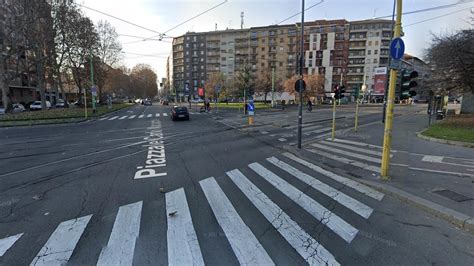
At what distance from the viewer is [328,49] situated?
7631 cm

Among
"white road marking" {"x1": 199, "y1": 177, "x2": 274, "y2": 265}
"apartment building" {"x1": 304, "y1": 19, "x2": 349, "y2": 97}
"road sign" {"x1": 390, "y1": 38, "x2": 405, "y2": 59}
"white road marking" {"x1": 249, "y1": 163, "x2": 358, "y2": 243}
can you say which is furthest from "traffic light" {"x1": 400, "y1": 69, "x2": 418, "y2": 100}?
"apartment building" {"x1": 304, "y1": 19, "x2": 349, "y2": 97}

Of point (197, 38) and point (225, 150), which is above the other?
point (197, 38)

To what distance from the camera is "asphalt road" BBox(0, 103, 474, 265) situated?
3182mm

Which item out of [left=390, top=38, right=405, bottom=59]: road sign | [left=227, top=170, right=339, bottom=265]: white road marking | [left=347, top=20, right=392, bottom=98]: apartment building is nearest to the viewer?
[left=227, top=170, right=339, bottom=265]: white road marking

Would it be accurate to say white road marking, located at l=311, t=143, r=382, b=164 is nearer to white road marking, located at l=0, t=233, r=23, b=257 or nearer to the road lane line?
the road lane line

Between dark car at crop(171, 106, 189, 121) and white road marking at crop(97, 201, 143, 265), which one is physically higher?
A: dark car at crop(171, 106, 189, 121)

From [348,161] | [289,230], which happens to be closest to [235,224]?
[289,230]

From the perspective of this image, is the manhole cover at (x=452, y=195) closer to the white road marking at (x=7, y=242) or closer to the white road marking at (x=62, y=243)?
the white road marking at (x=62, y=243)

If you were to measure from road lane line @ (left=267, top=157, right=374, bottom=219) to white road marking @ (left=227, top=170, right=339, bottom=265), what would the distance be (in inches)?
54.3

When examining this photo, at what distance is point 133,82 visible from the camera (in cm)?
8475

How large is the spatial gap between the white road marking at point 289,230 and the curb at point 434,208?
268 centimetres

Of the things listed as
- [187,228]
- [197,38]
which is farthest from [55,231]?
[197,38]

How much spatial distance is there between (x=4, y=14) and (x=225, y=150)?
89.6 ft

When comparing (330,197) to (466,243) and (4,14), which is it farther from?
(4,14)
